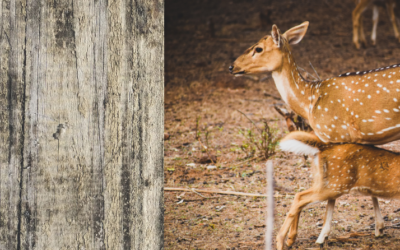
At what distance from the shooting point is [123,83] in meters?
2.10

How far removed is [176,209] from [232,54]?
20.7 ft

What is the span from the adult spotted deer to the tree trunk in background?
7.67 feet

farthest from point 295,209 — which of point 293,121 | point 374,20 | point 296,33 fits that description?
point 374,20

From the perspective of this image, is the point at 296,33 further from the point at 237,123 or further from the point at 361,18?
the point at 361,18

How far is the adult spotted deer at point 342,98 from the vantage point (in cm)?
395

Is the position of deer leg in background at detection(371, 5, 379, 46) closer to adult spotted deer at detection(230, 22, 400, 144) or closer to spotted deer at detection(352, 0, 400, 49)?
spotted deer at detection(352, 0, 400, 49)

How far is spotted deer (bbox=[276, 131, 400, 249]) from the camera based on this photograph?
144 inches

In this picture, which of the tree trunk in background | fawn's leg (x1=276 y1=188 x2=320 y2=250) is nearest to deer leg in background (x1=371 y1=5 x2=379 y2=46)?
fawn's leg (x1=276 y1=188 x2=320 y2=250)

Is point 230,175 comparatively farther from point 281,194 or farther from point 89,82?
point 89,82

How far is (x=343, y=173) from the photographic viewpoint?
3662mm

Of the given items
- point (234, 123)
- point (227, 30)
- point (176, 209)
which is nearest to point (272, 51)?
point (176, 209)

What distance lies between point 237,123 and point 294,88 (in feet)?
8.83

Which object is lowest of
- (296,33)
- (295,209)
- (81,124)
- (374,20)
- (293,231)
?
(293,231)

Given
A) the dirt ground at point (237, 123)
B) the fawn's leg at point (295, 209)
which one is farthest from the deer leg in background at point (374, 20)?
the fawn's leg at point (295, 209)
